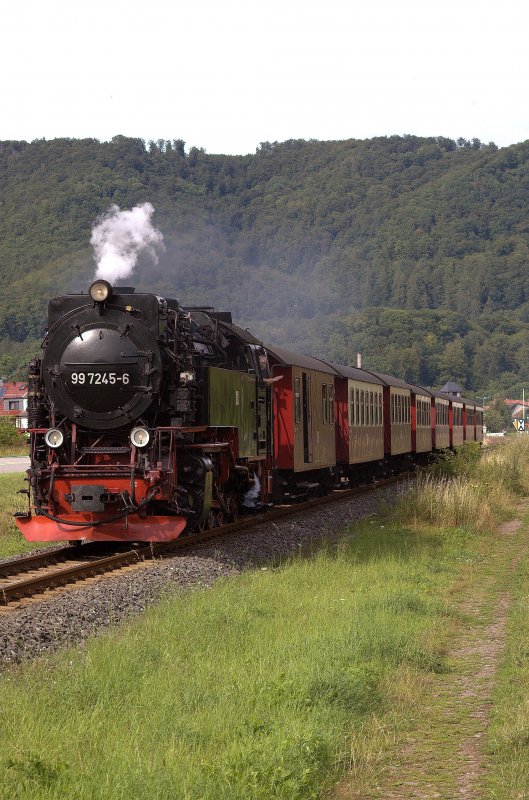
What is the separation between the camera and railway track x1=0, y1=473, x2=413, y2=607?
11.4 m

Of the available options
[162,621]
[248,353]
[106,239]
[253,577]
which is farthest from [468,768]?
[106,239]

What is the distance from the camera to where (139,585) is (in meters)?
11.5

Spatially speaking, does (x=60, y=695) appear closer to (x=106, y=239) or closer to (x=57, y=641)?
(x=57, y=641)

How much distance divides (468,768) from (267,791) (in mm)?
1401

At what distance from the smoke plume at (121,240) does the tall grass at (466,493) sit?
8.11 metres

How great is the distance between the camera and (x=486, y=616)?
10812mm

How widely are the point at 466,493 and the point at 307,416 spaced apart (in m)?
3.65

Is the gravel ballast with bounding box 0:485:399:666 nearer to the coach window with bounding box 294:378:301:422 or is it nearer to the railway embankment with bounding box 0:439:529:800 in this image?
the railway embankment with bounding box 0:439:529:800

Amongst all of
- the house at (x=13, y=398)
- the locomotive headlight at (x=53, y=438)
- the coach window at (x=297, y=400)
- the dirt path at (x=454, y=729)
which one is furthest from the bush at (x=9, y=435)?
the house at (x=13, y=398)

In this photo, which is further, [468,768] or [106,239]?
[106,239]

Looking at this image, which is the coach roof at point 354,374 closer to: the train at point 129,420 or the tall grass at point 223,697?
the train at point 129,420

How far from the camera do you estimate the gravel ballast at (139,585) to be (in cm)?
895

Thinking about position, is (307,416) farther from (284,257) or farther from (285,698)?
(284,257)

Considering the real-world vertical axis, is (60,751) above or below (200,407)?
below
